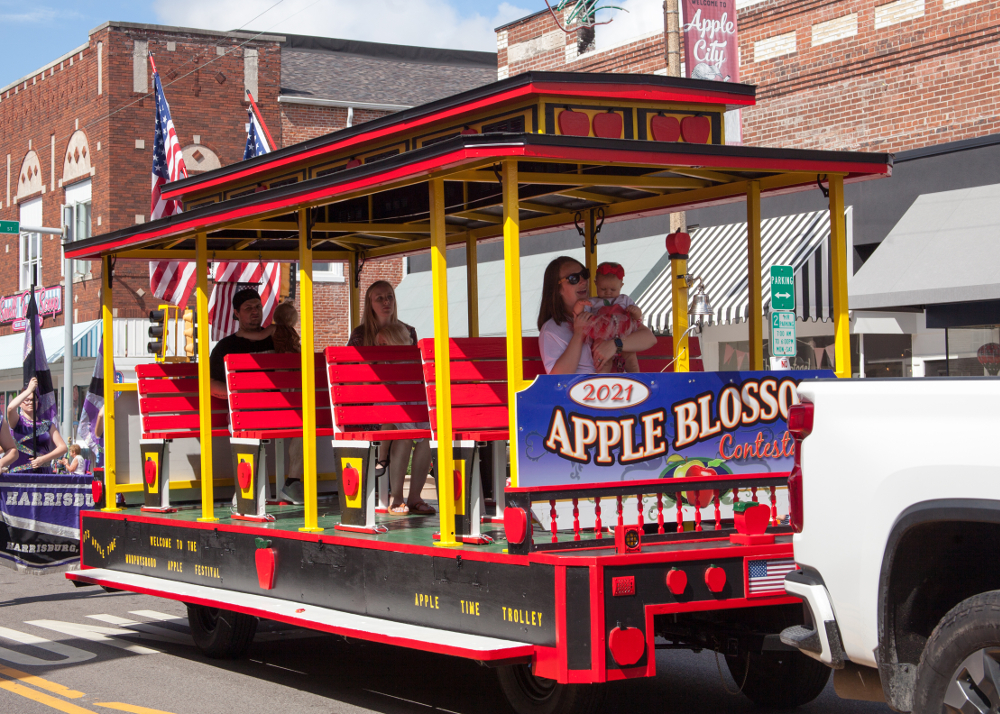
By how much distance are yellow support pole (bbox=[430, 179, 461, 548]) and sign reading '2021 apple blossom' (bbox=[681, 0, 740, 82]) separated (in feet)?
35.7

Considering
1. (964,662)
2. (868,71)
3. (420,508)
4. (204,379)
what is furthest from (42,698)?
(868,71)

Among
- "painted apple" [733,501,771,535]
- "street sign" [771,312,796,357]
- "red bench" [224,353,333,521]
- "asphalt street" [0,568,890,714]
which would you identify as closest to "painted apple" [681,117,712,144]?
"painted apple" [733,501,771,535]

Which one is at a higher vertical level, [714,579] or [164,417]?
[164,417]

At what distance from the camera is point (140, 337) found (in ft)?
87.1

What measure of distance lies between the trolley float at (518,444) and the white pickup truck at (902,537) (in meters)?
0.97

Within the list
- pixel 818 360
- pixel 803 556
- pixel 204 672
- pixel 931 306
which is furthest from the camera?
pixel 818 360

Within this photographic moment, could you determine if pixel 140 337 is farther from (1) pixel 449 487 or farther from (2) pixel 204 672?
(1) pixel 449 487

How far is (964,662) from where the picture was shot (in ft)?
12.6

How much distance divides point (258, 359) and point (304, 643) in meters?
2.40

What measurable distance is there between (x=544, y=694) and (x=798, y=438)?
77.8 inches

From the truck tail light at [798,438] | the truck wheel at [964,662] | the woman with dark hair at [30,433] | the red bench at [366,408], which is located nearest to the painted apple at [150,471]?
the red bench at [366,408]

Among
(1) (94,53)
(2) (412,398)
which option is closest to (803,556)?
(2) (412,398)

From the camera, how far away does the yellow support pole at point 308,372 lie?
705 centimetres

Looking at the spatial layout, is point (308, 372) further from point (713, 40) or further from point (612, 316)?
point (713, 40)
